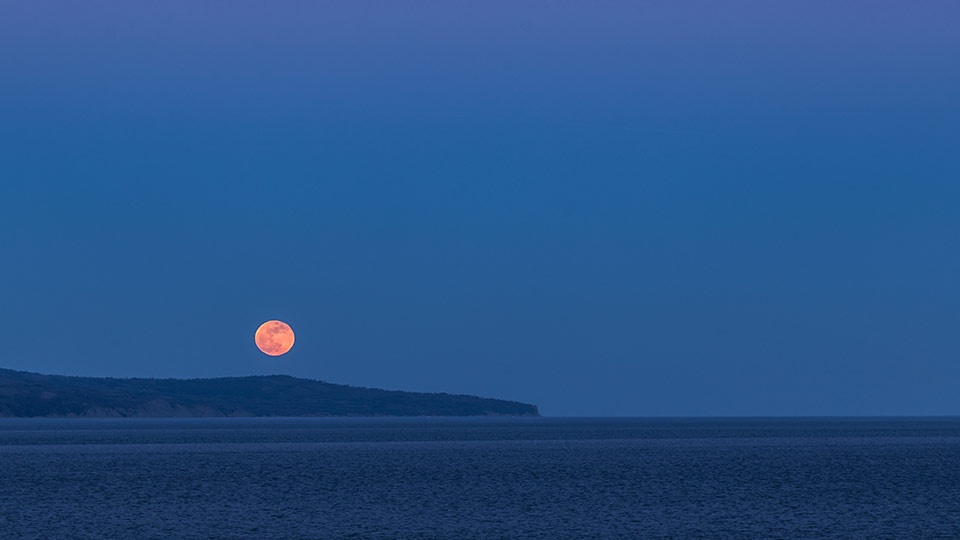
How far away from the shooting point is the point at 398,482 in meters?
63.2

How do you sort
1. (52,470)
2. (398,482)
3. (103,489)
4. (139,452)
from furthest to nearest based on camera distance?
(139,452) < (52,470) < (398,482) < (103,489)

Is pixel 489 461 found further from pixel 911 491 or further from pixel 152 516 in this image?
pixel 152 516

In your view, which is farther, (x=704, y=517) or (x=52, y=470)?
(x=52, y=470)

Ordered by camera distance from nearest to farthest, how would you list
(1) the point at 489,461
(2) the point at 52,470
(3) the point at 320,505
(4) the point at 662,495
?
1. (3) the point at 320,505
2. (4) the point at 662,495
3. (2) the point at 52,470
4. (1) the point at 489,461

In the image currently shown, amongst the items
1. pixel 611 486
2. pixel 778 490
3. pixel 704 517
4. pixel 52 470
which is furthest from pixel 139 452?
pixel 704 517

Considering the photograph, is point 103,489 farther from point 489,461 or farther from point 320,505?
point 489,461

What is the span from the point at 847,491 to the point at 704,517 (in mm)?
15756

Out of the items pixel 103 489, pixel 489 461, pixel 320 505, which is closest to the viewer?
pixel 320 505

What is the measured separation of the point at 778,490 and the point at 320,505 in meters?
22.8

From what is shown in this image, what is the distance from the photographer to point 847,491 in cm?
5747

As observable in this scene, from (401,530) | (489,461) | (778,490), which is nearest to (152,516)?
(401,530)

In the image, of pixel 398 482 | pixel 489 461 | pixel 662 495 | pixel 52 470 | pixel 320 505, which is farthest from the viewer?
pixel 489 461

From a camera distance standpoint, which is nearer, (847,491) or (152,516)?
(152,516)

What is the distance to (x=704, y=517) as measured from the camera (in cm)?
4478
